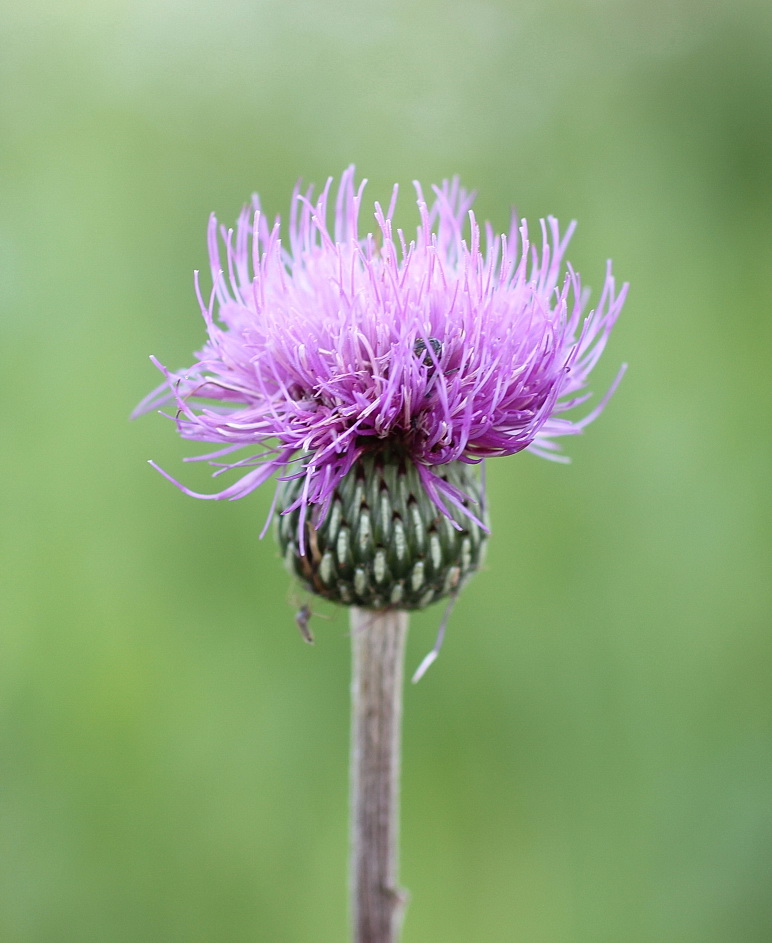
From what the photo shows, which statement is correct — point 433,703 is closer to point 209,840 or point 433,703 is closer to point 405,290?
point 209,840

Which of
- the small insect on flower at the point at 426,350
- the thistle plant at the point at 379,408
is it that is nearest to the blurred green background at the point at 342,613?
the thistle plant at the point at 379,408

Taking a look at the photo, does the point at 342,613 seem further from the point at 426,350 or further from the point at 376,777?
the point at 426,350

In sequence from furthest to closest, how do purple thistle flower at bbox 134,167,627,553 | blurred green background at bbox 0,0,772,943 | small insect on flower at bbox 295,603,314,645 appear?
blurred green background at bbox 0,0,772,943, small insect on flower at bbox 295,603,314,645, purple thistle flower at bbox 134,167,627,553

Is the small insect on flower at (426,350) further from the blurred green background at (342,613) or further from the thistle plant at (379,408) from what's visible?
the blurred green background at (342,613)

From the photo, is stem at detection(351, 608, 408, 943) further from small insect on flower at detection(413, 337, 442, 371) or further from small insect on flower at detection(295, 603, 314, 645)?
small insect on flower at detection(413, 337, 442, 371)

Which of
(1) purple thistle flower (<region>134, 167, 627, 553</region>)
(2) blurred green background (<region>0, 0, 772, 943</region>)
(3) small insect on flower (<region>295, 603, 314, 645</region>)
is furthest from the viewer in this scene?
(2) blurred green background (<region>0, 0, 772, 943</region>)

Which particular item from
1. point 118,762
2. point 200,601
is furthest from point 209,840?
point 200,601

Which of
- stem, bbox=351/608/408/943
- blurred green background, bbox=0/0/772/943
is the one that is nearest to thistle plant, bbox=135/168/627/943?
stem, bbox=351/608/408/943

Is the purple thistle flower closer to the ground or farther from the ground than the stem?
farther from the ground
